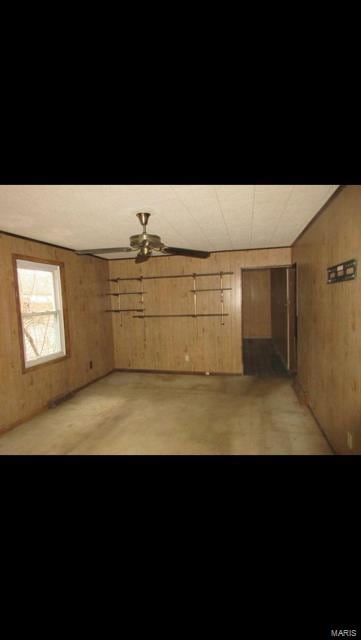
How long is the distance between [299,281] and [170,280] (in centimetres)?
240

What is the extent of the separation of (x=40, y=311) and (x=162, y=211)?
7.87 ft

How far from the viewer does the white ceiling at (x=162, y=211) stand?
2168 millimetres

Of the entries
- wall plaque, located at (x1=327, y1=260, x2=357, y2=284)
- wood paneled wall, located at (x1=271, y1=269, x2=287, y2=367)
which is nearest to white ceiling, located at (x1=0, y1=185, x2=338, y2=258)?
wall plaque, located at (x1=327, y1=260, x2=357, y2=284)

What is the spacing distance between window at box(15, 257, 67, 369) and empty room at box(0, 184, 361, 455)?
2 centimetres

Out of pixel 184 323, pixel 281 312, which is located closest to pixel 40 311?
pixel 184 323

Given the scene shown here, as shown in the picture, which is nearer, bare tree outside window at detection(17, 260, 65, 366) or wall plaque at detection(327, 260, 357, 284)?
wall plaque at detection(327, 260, 357, 284)

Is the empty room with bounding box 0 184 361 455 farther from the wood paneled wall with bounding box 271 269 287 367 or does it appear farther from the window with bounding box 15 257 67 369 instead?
the wood paneled wall with bounding box 271 269 287 367

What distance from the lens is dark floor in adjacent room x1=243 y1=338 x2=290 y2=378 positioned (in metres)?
5.21

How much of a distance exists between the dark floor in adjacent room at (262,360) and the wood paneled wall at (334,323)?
1632 millimetres

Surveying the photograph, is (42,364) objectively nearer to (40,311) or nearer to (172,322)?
(40,311)

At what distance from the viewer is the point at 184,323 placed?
541cm

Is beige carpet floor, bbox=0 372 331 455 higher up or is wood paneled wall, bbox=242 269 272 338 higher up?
wood paneled wall, bbox=242 269 272 338
